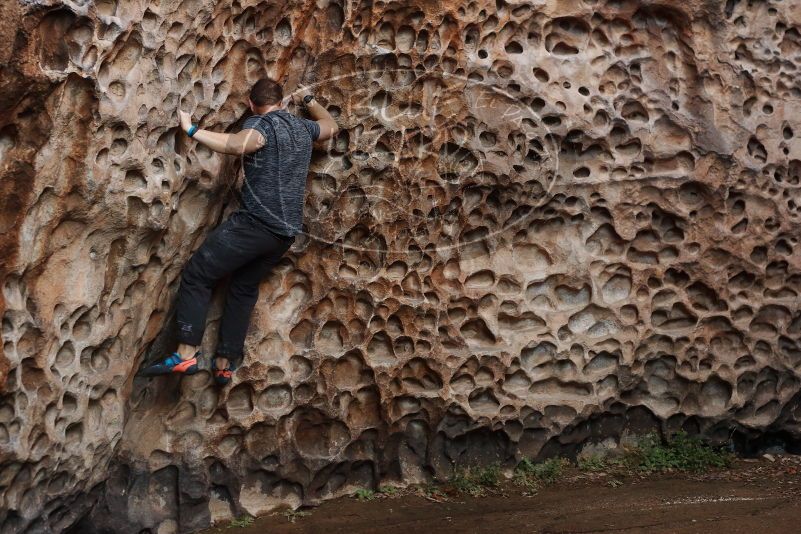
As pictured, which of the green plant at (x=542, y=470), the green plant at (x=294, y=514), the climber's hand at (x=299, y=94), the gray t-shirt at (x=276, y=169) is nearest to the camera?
the gray t-shirt at (x=276, y=169)

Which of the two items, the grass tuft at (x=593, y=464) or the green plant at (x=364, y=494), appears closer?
the green plant at (x=364, y=494)

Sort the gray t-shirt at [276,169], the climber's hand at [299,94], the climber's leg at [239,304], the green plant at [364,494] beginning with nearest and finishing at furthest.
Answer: the gray t-shirt at [276,169] < the climber's leg at [239,304] < the climber's hand at [299,94] < the green plant at [364,494]

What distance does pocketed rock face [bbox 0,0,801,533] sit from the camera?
4.67 m

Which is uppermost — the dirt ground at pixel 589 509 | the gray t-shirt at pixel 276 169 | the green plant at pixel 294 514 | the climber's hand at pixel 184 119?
the climber's hand at pixel 184 119

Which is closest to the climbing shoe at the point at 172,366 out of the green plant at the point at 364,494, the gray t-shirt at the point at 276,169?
the gray t-shirt at the point at 276,169

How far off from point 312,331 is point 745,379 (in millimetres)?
2496

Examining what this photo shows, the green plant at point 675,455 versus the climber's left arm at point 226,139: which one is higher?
the climber's left arm at point 226,139

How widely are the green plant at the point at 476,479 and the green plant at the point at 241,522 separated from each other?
110 cm

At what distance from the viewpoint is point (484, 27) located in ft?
17.1

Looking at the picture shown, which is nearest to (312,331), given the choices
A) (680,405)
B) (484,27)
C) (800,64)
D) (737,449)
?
(484,27)

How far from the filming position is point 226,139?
4668 millimetres

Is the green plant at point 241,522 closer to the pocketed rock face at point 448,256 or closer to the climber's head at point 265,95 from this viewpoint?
the pocketed rock face at point 448,256

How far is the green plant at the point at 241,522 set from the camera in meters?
5.19

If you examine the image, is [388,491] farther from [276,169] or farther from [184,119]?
[184,119]
